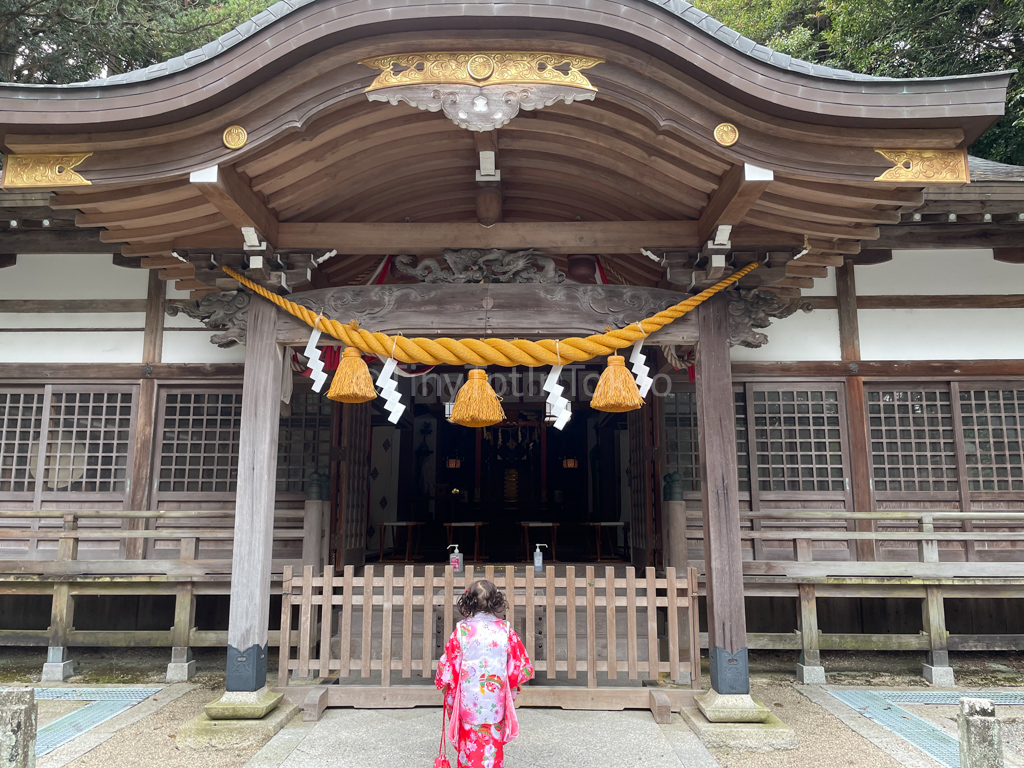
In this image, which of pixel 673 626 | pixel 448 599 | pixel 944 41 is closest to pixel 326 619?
pixel 448 599

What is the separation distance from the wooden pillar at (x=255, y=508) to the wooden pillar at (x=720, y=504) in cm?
346

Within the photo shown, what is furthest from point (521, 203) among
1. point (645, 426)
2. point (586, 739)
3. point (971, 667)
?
point (971, 667)

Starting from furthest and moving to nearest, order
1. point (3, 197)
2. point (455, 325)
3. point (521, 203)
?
point (3, 197) < point (521, 203) < point (455, 325)

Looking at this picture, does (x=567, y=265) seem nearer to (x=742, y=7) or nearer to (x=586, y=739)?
(x=586, y=739)

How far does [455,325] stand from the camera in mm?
5398

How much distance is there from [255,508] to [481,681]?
259 centimetres

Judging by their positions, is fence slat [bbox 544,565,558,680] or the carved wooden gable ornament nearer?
the carved wooden gable ornament

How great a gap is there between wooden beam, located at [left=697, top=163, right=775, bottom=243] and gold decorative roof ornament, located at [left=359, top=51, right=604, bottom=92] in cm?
118

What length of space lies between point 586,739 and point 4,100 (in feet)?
18.7

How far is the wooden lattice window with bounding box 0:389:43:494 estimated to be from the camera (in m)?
7.31

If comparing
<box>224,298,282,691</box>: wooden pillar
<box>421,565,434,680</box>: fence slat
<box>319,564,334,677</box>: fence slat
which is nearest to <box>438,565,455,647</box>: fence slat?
<box>421,565,434,680</box>: fence slat

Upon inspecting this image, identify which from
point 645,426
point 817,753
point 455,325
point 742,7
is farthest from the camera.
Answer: point 742,7

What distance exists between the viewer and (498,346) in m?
5.20

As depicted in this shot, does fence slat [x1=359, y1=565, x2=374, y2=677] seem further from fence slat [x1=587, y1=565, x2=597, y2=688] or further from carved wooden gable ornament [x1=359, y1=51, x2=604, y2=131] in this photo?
carved wooden gable ornament [x1=359, y1=51, x2=604, y2=131]
